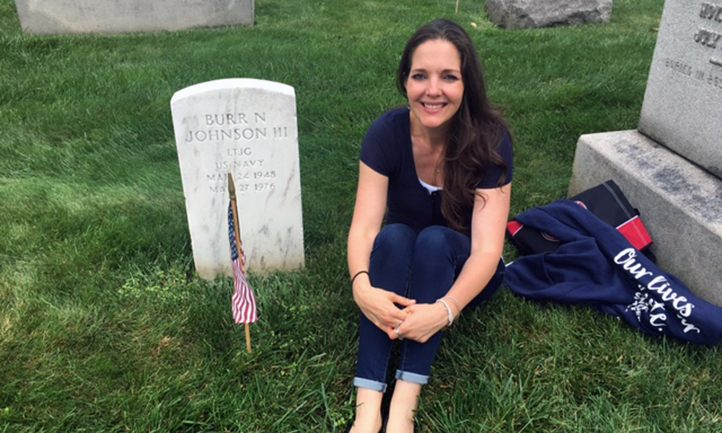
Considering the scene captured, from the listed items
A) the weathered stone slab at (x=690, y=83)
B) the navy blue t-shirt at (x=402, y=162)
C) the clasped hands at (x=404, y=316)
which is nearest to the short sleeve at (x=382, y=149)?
the navy blue t-shirt at (x=402, y=162)

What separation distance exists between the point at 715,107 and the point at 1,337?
3.39 metres

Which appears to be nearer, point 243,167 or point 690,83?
point 243,167

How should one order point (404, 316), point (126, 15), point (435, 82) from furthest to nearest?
point (126, 15) < point (435, 82) < point (404, 316)

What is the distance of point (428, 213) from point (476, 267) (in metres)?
0.40

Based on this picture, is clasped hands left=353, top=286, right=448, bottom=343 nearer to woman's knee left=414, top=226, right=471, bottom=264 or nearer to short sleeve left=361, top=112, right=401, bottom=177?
woman's knee left=414, top=226, right=471, bottom=264

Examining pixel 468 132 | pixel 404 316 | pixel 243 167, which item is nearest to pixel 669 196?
pixel 468 132

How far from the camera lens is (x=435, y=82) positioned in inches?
84.9

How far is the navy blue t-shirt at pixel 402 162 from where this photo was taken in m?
2.31

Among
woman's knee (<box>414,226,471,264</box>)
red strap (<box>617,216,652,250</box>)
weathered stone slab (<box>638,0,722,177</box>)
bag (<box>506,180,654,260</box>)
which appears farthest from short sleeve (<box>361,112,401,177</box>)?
weathered stone slab (<box>638,0,722,177</box>)

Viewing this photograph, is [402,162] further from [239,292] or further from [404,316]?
[239,292]

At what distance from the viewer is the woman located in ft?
6.87

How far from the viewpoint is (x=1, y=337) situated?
7.75ft

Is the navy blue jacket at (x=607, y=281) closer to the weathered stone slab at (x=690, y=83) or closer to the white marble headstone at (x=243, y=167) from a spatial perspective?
the weathered stone slab at (x=690, y=83)

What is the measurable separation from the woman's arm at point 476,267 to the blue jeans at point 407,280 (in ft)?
0.19
